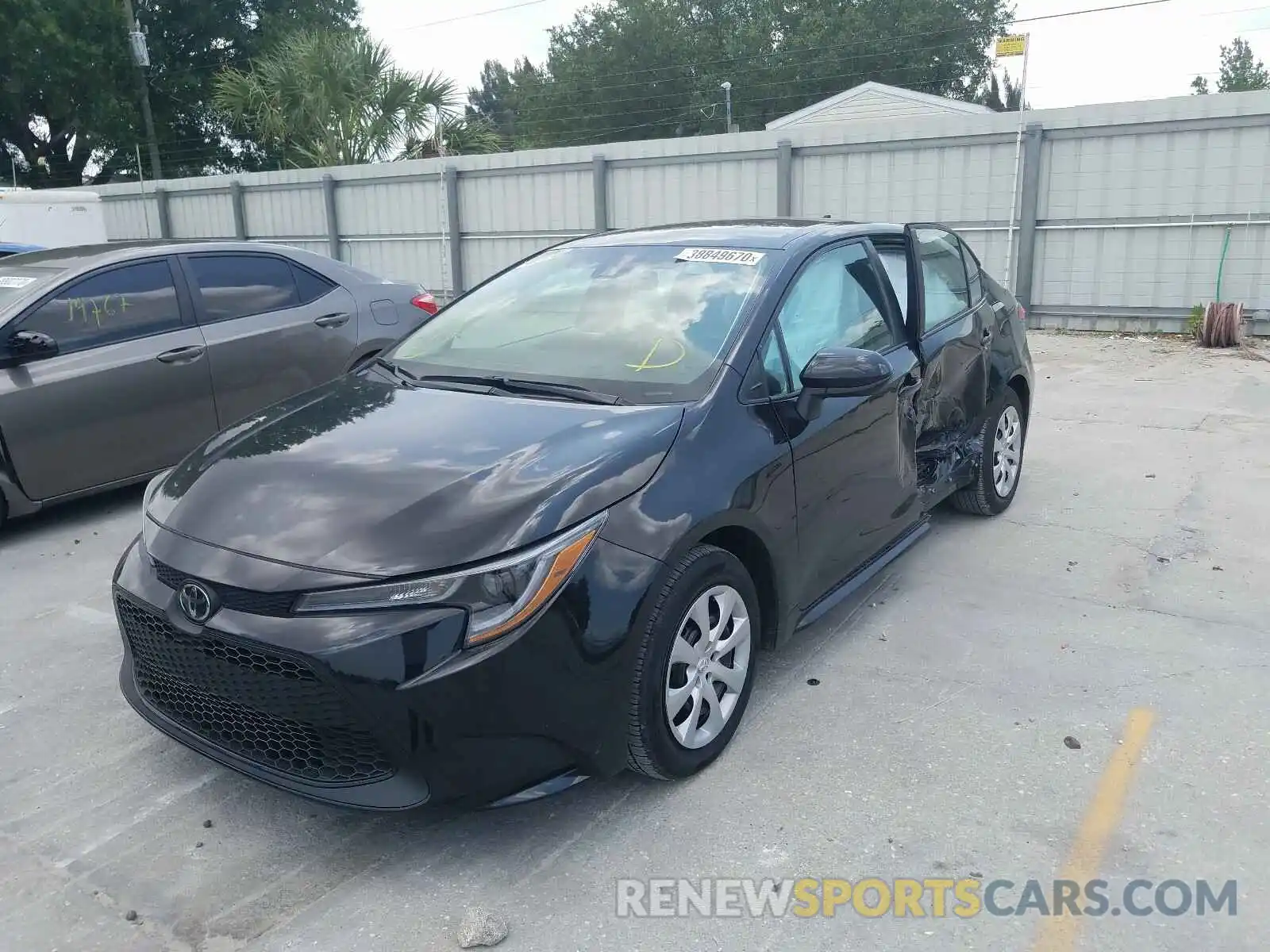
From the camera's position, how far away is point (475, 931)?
2.51 meters

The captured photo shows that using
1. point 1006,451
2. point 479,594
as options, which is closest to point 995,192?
point 1006,451

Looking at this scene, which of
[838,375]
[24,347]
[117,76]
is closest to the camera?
[838,375]

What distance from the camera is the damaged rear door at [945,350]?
455cm

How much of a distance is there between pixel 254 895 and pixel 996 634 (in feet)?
9.53

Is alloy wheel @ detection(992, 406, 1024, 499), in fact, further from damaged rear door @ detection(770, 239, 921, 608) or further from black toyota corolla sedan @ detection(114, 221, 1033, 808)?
black toyota corolla sedan @ detection(114, 221, 1033, 808)

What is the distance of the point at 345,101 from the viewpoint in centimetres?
2019

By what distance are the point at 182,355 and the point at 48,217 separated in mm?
10747

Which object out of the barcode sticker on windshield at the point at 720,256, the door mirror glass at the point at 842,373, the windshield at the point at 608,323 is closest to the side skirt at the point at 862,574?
the door mirror glass at the point at 842,373

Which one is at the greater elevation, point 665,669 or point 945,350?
point 945,350

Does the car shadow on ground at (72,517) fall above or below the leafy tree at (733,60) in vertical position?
below

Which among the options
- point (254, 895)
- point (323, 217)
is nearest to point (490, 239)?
point (323, 217)

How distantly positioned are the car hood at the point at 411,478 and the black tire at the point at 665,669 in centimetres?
30

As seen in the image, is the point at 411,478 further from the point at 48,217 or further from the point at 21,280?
the point at 48,217

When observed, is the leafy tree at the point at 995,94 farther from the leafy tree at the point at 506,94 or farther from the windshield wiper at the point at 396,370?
the windshield wiper at the point at 396,370
